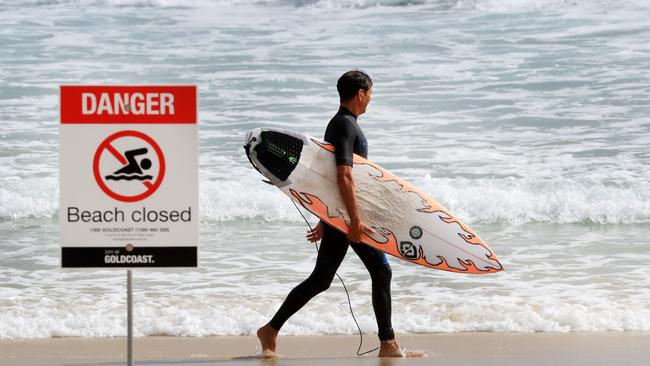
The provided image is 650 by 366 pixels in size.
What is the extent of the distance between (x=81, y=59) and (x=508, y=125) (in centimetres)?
715

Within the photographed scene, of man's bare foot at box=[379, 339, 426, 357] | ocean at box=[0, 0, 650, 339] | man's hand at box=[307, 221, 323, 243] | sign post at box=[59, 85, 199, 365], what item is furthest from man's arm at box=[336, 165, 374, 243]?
sign post at box=[59, 85, 199, 365]

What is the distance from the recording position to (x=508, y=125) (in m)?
15.3

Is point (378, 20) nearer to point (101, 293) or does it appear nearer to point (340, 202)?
point (101, 293)

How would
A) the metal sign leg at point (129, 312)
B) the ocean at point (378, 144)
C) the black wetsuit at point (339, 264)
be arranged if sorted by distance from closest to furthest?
the metal sign leg at point (129, 312)
the black wetsuit at point (339, 264)
the ocean at point (378, 144)

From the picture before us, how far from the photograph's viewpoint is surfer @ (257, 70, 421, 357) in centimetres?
489

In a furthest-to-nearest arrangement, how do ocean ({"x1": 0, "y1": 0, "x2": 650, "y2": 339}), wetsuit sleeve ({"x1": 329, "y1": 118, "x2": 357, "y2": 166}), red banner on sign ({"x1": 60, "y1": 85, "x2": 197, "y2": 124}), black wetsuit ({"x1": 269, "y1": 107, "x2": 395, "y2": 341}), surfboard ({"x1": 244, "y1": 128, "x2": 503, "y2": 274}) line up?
ocean ({"x1": 0, "y1": 0, "x2": 650, "y2": 339})
surfboard ({"x1": 244, "y1": 128, "x2": 503, "y2": 274})
black wetsuit ({"x1": 269, "y1": 107, "x2": 395, "y2": 341})
wetsuit sleeve ({"x1": 329, "y1": 118, "x2": 357, "y2": 166})
red banner on sign ({"x1": 60, "y1": 85, "x2": 197, "y2": 124})

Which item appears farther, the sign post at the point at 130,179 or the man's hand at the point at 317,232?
the man's hand at the point at 317,232

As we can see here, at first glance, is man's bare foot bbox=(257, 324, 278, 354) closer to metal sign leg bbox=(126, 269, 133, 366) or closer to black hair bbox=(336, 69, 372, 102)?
black hair bbox=(336, 69, 372, 102)

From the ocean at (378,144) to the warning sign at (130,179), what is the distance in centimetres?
250

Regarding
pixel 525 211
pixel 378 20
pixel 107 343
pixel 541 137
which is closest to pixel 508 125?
pixel 541 137

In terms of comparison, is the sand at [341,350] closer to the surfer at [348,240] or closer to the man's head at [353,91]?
the surfer at [348,240]

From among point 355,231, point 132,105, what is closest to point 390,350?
point 355,231

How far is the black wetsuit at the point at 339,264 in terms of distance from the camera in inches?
196

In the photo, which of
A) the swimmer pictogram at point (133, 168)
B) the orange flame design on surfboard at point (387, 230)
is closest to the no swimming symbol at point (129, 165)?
the swimmer pictogram at point (133, 168)
